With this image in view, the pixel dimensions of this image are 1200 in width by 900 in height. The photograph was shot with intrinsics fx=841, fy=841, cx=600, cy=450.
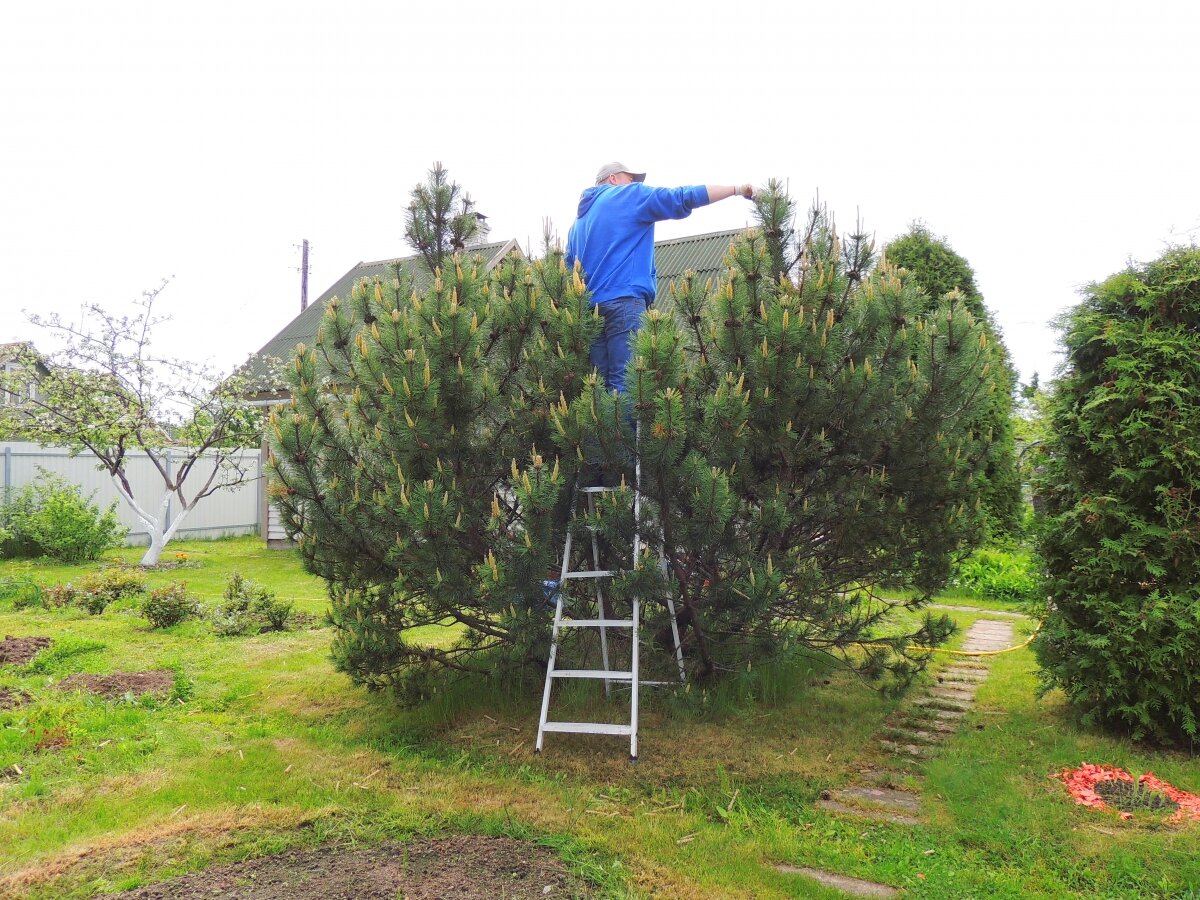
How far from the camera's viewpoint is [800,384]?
436 cm

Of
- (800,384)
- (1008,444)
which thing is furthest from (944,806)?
(1008,444)

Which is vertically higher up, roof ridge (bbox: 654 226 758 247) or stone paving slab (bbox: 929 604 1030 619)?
roof ridge (bbox: 654 226 758 247)

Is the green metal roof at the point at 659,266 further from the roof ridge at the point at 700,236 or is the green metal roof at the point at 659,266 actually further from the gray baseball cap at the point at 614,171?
the gray baseball cap at the point at 614,171

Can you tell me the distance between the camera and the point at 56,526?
12.4 meters

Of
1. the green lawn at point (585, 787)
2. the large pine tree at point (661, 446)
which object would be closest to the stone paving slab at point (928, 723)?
the green lawn at point (585, 787)

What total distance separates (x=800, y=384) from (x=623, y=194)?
1.61 meters

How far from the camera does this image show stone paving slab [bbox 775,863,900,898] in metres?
3.13

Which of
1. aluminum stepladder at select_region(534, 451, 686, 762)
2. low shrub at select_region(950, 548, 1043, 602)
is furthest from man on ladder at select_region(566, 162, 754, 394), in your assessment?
low shrub at select_region(950, 548, 1043, 602)

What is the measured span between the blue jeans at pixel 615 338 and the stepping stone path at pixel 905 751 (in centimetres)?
248

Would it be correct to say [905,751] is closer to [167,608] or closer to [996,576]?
[996,576]

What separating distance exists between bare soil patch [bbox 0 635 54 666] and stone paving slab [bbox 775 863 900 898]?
19.7 ft

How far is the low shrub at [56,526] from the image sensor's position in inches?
491

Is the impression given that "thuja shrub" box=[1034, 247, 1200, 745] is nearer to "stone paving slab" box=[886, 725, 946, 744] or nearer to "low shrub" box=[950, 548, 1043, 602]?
"stone paving slab" box=[886, 725, 946, 744]

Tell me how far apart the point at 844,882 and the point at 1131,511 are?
261 centimetres
